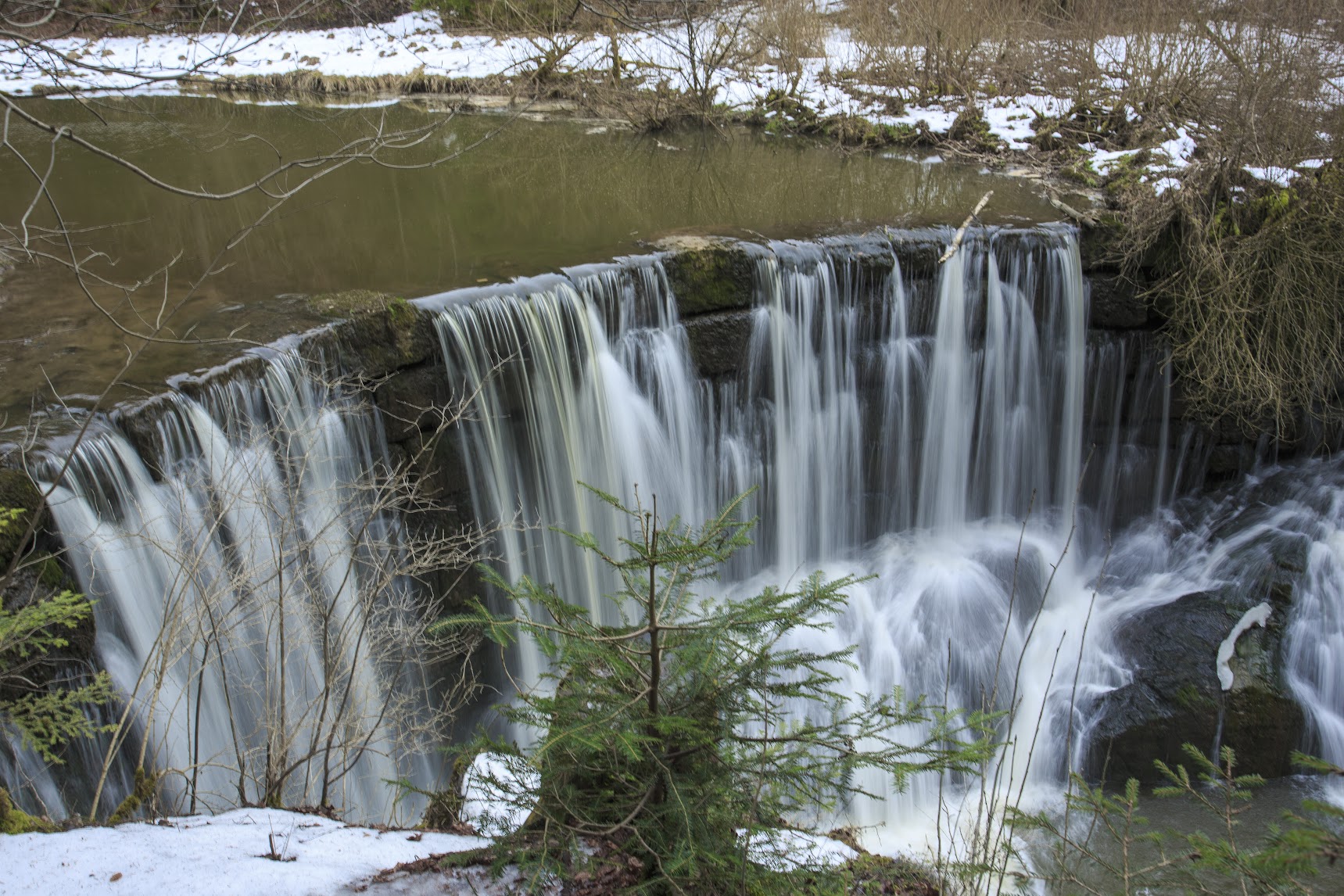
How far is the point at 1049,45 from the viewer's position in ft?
46.6

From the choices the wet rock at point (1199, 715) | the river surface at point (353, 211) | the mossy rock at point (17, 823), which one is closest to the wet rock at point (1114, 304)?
the river surface at point (353, 211)

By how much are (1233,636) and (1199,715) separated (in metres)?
0.79

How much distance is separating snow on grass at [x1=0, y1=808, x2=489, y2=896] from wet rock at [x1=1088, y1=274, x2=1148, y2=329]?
7929 millimetres

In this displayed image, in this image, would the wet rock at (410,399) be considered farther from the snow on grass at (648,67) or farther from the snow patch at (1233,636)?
the snow patch at (1233,636)

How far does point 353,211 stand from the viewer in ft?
33.6

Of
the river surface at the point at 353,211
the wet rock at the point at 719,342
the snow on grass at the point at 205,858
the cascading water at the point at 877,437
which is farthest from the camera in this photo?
the wet rock at the point at 719,342

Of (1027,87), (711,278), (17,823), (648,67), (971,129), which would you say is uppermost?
(648,67)

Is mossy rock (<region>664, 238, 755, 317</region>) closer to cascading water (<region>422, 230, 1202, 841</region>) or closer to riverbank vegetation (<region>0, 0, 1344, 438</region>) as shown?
cascading water (<region>422, 230, 1202, 841</region>)

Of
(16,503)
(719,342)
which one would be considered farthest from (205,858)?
(719,342)

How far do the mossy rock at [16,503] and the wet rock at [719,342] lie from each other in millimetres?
4808

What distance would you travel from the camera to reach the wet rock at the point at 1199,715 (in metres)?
7.01

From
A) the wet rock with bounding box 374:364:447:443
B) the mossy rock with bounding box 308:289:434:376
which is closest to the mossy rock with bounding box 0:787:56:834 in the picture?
the wet rock with bounding box 374:364:447:443

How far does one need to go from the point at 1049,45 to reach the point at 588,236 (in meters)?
8.91

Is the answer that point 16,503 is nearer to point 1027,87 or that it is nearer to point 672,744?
point 672,744
